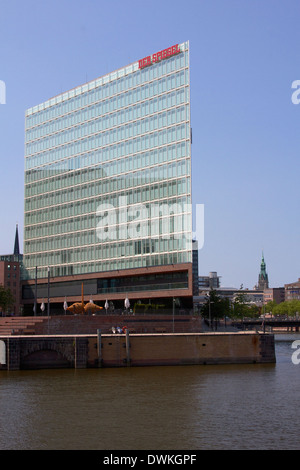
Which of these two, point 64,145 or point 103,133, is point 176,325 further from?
point 64,145

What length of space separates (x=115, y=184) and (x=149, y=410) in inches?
3721

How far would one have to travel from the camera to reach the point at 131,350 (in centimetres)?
8838

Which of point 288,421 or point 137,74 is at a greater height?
point 137,74

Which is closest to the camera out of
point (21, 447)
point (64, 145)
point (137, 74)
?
point (21, 447)

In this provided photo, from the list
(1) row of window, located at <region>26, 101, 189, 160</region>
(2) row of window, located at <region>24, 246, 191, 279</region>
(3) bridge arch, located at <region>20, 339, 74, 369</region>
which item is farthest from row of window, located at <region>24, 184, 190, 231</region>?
(3) bridge arch, located at <region>20, 339, 74, 369</region>

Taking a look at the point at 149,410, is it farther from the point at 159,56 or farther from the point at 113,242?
the point at 159,56

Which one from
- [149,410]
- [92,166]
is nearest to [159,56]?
[92,166]

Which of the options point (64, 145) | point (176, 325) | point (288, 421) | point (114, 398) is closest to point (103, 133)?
point (64, 145)

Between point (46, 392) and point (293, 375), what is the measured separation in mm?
31700

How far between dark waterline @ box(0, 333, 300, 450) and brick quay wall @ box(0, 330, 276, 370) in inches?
148

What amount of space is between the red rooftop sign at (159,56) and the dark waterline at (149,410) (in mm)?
74384

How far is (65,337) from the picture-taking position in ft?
283

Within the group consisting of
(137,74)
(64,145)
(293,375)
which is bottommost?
(293,375)
